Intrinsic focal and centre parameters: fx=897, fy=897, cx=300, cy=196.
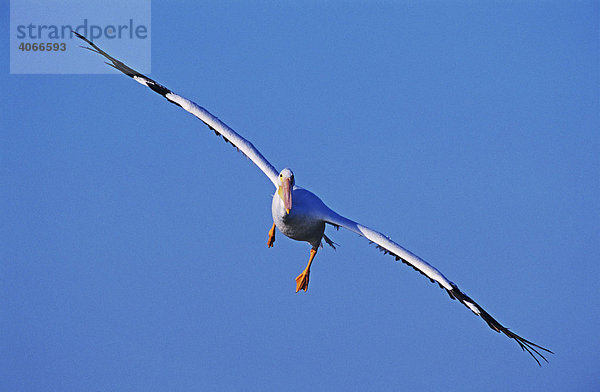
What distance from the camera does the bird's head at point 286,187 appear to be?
546 inches

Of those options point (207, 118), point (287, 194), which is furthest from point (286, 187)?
point (207, 118)

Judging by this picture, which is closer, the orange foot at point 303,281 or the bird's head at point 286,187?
the bird's head at point 286,187

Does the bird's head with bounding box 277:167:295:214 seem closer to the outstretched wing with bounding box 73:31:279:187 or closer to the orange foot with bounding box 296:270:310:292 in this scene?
the outstretched wing with bounding box 73:31:279:187

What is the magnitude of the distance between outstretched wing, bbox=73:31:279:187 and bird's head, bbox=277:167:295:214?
1.61ft

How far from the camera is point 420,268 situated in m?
14.6

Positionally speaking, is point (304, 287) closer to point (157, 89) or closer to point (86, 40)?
point (157, 89)

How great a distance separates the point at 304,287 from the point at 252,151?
2872 millimetres

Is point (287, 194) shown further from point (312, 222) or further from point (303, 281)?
point (303, 281)

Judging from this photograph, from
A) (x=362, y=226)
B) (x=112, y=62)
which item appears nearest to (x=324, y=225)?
(x=362, y=226)

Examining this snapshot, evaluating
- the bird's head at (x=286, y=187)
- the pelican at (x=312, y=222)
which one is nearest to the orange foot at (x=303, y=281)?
the pelican at (x=312, y=222)

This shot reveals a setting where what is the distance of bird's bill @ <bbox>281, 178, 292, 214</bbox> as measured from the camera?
13829 mm

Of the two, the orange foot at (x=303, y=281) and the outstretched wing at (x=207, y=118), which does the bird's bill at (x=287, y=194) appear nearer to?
the outstretched wing at (x=207, y=118)

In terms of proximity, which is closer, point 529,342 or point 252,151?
point 529,342

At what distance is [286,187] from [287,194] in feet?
0.43
